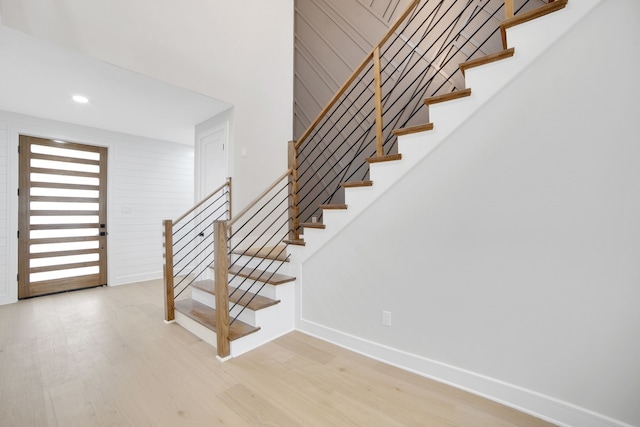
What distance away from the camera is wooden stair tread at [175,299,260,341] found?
89.2 inches

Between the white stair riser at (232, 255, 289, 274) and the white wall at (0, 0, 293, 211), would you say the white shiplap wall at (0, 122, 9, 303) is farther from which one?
the white stair riser at (232, 255, 289, 274)

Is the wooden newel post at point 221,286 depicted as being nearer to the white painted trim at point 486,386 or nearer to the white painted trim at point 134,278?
the white painted trim at point 486,386

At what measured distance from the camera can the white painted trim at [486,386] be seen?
1427 mm

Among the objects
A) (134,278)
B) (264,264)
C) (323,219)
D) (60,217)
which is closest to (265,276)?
(264,264)

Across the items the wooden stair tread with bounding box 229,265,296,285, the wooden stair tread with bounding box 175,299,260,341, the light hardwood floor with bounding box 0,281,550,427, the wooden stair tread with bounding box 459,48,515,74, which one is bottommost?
the light hardwood floor with bounding box 0,281,550,427

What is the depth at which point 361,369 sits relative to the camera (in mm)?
2039

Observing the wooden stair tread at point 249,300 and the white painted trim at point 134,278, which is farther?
the white painted trim at point 134,278

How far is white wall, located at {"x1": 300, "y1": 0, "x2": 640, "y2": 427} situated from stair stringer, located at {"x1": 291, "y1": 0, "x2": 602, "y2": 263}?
5cm

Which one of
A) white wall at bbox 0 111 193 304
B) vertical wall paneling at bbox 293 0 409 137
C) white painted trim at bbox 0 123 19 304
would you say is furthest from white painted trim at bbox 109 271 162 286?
vertical wall paneling at bbox 293 0 409 137

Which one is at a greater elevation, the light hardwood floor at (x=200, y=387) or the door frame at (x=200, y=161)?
the door frame at (x=200, y=161)

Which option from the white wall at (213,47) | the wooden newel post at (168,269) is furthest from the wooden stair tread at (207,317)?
the white wall at (213,47)

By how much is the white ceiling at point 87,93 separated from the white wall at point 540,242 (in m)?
2.88

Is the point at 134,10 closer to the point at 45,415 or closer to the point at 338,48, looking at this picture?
the point at 338,48

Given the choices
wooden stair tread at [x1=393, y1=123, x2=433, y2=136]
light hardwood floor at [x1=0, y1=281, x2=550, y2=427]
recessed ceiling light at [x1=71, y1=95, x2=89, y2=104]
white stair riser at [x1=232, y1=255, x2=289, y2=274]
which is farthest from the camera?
recessed ceiling light at [x1=71, y1=95, x2=89, y2=104]
